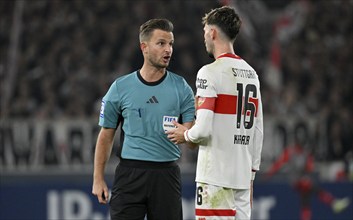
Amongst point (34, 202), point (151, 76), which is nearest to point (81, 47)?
point (34, 202)

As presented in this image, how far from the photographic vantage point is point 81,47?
1453cm

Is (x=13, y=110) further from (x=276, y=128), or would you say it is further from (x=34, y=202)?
(x=276, y=128)

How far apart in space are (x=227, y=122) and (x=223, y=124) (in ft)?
0.09

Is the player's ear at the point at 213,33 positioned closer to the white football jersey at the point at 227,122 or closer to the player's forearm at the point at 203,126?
the white football jersey at the point at 227,122

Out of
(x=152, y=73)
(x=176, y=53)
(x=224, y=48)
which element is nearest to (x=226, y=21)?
(x=224, y=48)

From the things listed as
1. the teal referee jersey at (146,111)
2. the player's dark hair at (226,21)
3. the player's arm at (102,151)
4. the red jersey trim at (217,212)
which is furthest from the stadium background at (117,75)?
the player's dark hair at (226,21)

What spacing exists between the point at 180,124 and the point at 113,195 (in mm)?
673

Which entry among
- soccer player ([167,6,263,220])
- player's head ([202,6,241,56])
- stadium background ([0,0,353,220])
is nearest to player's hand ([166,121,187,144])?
soccer player ([167,6,263,220])

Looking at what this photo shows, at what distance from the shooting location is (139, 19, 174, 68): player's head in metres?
5.84

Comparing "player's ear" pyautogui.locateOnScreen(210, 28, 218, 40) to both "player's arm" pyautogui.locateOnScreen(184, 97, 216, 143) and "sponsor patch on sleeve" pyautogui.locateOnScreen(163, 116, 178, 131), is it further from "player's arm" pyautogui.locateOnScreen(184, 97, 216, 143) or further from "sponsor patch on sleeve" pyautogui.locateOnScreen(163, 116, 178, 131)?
"sponsor patch on sleeve" pyautogui.locateOnScreen(163, 116, 178, 131)

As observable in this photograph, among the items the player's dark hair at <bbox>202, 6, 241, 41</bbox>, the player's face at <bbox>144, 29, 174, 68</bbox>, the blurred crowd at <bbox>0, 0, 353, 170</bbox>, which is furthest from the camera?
the blurred crowd at <bbox>0, 0, 353, 170</bbox>

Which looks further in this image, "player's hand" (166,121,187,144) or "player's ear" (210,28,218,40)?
"player's hand" (166,121,187,144)

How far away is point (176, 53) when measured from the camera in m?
14.6

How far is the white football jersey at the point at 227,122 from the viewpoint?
5414 mm
